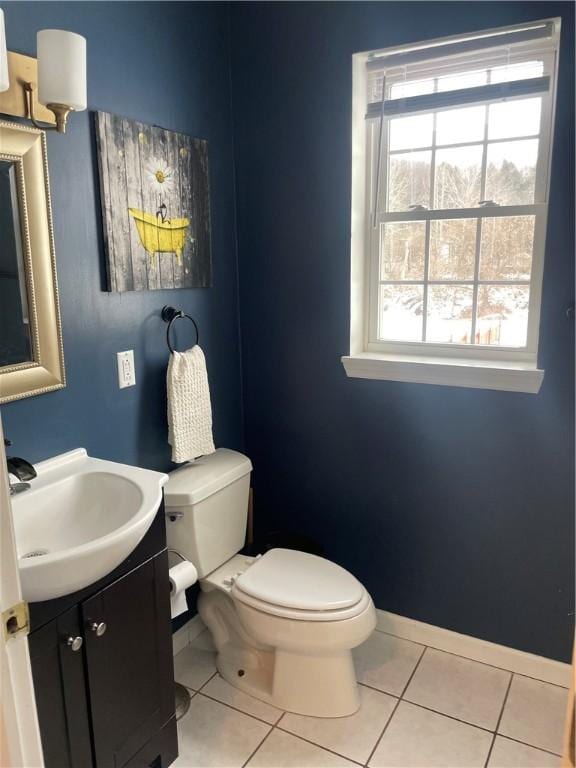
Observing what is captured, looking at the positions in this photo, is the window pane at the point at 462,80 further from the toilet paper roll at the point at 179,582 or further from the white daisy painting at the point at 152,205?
the toilet paper roll at the point at 179,582

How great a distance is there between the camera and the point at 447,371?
2049 millimetres

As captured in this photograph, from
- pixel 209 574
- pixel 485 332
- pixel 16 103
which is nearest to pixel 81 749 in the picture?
pixel 209 574

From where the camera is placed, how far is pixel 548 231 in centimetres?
186

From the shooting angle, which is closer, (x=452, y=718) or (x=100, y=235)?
(x=100, y=235)

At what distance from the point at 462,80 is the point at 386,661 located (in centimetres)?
206

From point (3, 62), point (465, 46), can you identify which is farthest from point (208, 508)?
point (465, 46)

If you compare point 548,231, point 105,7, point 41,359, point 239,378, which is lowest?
point 239,378

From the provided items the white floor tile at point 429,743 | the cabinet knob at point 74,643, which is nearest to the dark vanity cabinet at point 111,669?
the cabinet knob at point 74,643

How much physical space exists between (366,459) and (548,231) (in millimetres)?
1013

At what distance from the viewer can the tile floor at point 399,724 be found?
70.8 inches

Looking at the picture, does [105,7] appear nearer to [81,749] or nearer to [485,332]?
[485,332]

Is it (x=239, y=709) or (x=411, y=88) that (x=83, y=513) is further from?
(x=411, y=88)

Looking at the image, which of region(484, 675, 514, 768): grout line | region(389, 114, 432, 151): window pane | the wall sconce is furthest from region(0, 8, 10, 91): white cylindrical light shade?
region(484, 675, 514, 768): grout line

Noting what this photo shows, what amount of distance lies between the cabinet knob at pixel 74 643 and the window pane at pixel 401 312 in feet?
4.80
